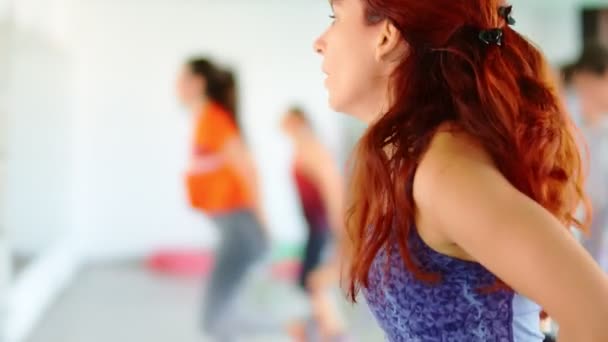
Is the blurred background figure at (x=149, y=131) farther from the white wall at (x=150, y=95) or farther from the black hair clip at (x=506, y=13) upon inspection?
the black hair clip at (x=506, y=13)

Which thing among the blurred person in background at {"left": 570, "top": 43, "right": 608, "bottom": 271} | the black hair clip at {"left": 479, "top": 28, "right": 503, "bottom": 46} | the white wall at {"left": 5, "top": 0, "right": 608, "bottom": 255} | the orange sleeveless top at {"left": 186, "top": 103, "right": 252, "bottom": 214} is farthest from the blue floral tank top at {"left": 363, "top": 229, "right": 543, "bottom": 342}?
the white wall at {"left": 5, "top": 0, "right": 608, "bottom": 255}

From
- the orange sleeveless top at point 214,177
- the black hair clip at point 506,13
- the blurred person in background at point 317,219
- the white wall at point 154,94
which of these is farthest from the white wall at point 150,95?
the black hair clip at point 506,13

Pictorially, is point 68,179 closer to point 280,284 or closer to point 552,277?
point 280,284

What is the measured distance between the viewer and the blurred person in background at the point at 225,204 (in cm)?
273

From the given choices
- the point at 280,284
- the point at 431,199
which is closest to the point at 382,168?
the point at 431,199

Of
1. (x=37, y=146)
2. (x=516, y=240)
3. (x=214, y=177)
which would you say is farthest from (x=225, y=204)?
(x=516, y=240)

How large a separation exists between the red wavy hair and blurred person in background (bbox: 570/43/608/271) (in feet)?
5.11

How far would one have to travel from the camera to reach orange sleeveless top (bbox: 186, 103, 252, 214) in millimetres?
2719

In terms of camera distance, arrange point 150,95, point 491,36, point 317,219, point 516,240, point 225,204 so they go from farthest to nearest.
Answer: point 150,95
point 317,219
point 225,204
point 491,36
point 516,240

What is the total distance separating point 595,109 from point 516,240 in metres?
1.95

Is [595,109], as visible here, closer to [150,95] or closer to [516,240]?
[516,240]

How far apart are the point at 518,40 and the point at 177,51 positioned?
5.12 meters

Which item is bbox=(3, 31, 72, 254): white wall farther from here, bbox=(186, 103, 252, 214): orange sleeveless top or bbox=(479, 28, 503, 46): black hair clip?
bbox=(479, 28, 503, 46): black hair clip

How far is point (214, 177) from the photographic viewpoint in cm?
273
